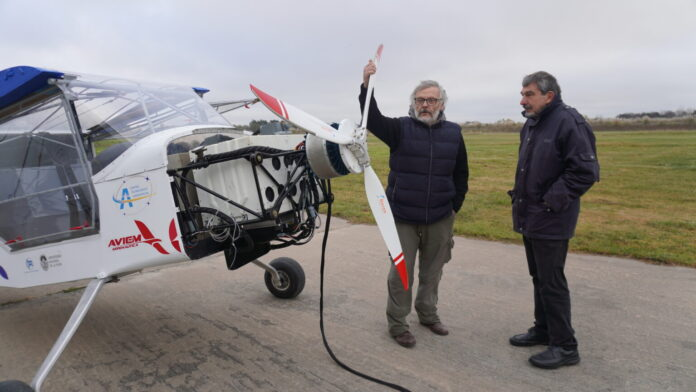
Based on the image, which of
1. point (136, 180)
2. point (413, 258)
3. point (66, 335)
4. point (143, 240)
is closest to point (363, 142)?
point (413, 258)

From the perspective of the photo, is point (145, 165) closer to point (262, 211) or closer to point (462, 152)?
point (262, 211)

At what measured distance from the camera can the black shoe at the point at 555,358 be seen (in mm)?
3287

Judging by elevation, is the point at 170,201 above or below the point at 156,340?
above

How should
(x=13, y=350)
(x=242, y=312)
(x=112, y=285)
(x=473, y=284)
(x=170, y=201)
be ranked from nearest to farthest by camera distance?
(x=170, y=201)
(x=13, y=350)
(x=242, y=312)
(x=473, y=284)
(x=112, y=285)

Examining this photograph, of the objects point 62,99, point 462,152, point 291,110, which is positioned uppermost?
point 62,99

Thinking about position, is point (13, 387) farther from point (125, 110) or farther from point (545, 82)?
point (545, 82)

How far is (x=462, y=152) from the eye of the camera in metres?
3.92

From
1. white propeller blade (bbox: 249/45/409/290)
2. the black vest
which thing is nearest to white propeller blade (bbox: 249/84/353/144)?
white propeller blade (bbox: 249/45/409/290)

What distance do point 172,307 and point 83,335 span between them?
33.7 inches

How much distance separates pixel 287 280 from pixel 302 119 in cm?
248

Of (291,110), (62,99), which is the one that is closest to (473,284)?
(291,110)

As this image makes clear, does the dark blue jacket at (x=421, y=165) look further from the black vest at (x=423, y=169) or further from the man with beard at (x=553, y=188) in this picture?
the man with beard at (x=553, y=188)

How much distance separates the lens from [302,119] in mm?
2842

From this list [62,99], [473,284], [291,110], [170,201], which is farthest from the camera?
[473,284]
